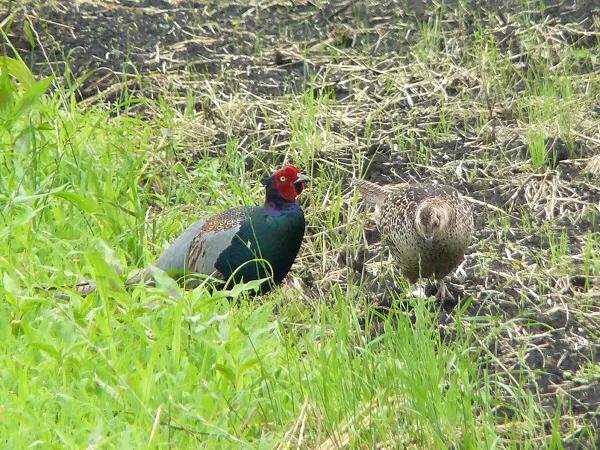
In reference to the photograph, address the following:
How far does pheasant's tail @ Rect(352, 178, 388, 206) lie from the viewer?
6566 millimetres

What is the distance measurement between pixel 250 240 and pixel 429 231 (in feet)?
2.82

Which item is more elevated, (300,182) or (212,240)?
(300,182)

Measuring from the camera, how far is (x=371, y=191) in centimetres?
663

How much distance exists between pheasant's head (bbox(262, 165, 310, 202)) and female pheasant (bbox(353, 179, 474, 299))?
0.45 metres

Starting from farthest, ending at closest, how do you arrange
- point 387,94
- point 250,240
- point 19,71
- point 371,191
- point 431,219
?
point 387,94 → point 19,71 → point 371,191 → point 250,240 → point 431,219

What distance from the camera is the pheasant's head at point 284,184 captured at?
631cm

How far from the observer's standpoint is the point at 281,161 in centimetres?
720

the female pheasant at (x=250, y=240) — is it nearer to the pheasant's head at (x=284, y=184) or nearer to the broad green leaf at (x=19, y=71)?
the pheasant's head at (x=284, y=184)

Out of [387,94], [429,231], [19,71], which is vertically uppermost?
[19,71]

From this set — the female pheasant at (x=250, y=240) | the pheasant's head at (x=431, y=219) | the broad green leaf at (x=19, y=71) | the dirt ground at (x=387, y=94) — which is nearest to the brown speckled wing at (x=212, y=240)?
the female pheasant at (x=250, y=240)

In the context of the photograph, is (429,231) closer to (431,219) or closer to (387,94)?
(431,219)

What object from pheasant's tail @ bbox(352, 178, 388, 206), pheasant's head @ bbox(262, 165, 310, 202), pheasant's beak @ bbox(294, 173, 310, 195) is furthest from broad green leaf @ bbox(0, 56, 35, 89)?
pheasant's tail @ bbox(352, 178, 388, 206)

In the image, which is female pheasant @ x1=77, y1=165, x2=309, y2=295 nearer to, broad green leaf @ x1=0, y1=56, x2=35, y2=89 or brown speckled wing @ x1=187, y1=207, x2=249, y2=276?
brown speckled wing @ x1=187, y1=207, x2=249, y2=276

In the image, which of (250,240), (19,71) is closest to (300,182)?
(250,240)
